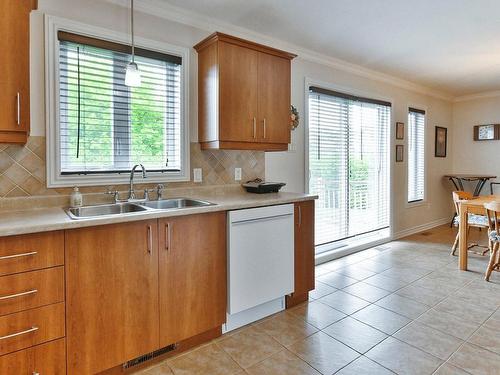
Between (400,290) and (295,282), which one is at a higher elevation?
(295,282)

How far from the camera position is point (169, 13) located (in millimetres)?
2537

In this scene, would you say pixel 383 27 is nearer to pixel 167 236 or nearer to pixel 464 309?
pixel 464 309

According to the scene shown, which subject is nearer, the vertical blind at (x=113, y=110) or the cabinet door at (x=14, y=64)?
the cabinet door at (x=14, y=64)

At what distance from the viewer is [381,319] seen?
2.47 meters

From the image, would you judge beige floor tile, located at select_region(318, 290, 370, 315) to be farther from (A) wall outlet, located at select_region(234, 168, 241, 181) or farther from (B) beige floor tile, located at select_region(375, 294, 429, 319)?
(A) wall outlet, located at select_region(234, 168, 241, 181)

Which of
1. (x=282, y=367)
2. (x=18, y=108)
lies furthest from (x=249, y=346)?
(x=18, y=108)

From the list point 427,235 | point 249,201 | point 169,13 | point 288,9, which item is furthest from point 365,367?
point 427,235

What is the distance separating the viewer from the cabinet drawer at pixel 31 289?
145 centimetres

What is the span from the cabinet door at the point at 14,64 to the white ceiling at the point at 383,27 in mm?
1145

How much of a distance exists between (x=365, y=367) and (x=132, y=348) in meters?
1.41

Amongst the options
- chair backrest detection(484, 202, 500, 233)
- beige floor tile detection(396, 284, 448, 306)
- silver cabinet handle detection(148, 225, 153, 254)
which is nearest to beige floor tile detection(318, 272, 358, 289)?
beige floor tile detection(396, 284, 448, 306)

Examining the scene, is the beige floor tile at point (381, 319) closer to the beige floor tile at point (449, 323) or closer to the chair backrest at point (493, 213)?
the beige floor tile at point (449, 323)

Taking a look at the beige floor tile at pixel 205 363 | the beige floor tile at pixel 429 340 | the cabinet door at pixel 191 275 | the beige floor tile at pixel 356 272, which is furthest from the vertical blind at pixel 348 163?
the beige floor tile at pixel 205 363

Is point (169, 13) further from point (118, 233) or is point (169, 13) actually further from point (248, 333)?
point (248, 333)
